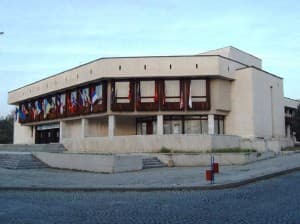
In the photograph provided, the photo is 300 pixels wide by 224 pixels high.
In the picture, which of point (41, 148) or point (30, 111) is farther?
point (30, 111)

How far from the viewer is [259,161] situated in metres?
24.8

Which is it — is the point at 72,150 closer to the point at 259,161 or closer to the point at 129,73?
the point at 129,73

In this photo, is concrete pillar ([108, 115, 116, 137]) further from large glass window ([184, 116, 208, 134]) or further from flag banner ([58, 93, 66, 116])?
flag banner ([58, 93, 66, 116])

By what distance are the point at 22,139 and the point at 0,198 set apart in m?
49.2

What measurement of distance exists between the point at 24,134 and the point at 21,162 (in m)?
36.0

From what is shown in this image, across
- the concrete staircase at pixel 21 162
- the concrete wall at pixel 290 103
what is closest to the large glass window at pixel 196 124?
the concrete staircase at pixel 21 162

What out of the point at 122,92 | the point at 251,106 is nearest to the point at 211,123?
the point at 251,106

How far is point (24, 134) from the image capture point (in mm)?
58594

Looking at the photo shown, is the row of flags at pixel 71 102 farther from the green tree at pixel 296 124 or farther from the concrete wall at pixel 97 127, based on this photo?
the green tree at pixel 296 124

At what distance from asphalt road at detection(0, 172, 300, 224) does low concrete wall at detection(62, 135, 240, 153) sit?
423 inches

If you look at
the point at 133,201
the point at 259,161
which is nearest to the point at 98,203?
the point at 133,201

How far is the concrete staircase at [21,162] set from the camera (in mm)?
23805

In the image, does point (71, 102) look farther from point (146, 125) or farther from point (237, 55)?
point (237, 55)

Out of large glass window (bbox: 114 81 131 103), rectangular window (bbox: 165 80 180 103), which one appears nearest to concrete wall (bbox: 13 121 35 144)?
large glass window (bbox: 114 81 131 103)
